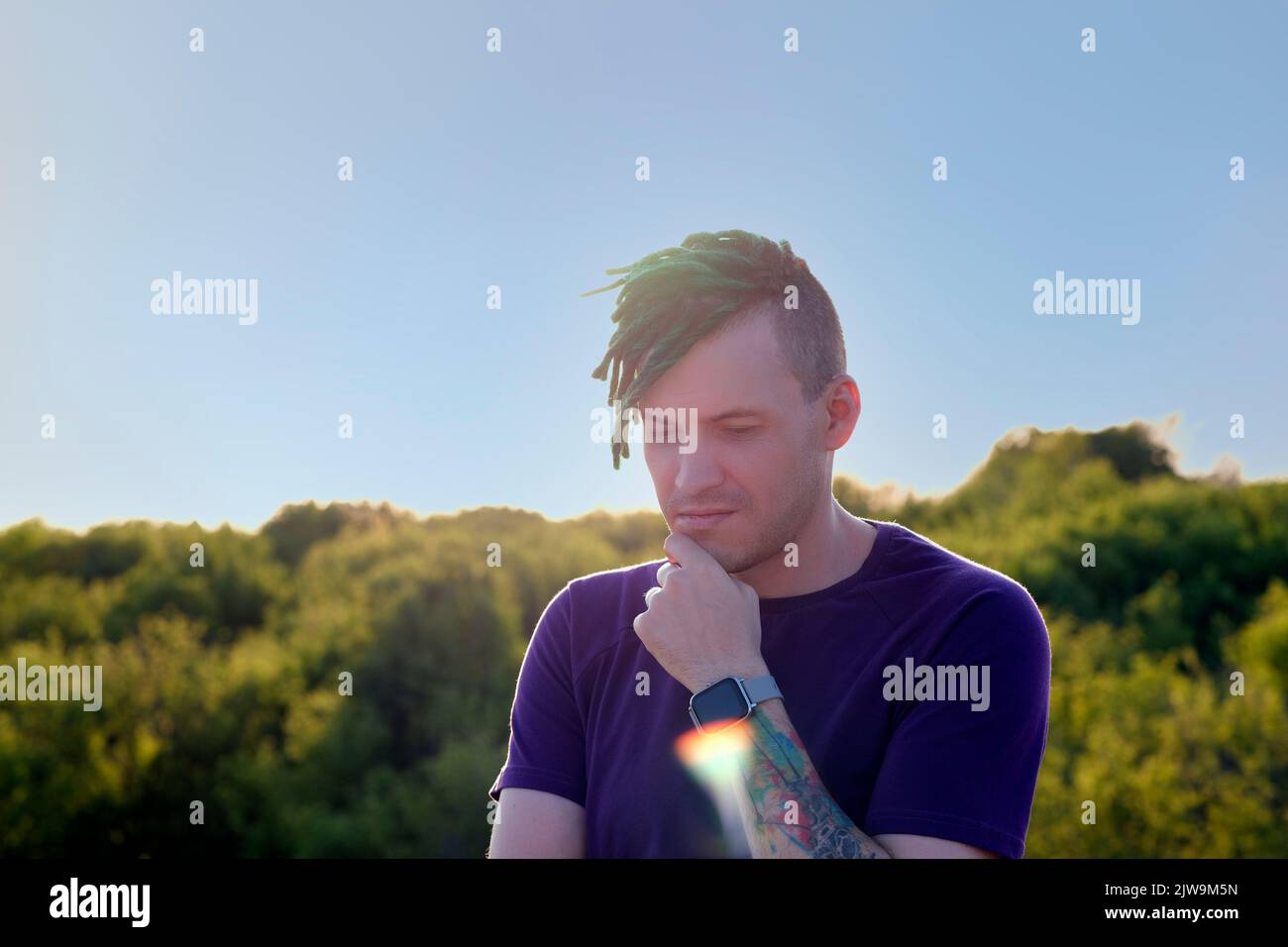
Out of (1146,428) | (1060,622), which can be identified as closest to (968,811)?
(1060,622)

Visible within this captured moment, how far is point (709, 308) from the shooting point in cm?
291

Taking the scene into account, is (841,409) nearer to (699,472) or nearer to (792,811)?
(699,472)

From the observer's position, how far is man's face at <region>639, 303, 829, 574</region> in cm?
285

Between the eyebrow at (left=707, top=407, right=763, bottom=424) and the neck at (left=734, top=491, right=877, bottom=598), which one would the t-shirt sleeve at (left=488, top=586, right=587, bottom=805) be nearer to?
the neck at (left=734, top=491, right=877, bottom=598)

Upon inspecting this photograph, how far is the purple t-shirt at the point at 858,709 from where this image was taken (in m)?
2.47

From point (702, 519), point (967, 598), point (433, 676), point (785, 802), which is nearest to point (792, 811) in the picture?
point (785, 802)

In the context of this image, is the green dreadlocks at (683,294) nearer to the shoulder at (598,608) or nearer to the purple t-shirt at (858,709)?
the shoulder at (598,608)

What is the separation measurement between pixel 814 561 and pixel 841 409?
1.46 ft

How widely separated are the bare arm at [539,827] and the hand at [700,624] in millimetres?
481

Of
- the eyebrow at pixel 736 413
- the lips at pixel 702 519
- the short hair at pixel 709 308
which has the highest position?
the short hair at pixel 709 308

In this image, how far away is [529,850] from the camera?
2799 millimetres

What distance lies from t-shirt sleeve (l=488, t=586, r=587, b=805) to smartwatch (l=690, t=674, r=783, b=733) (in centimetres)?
47

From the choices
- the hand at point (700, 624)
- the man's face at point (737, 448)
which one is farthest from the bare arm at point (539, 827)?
the man's face at point (737, 448)
